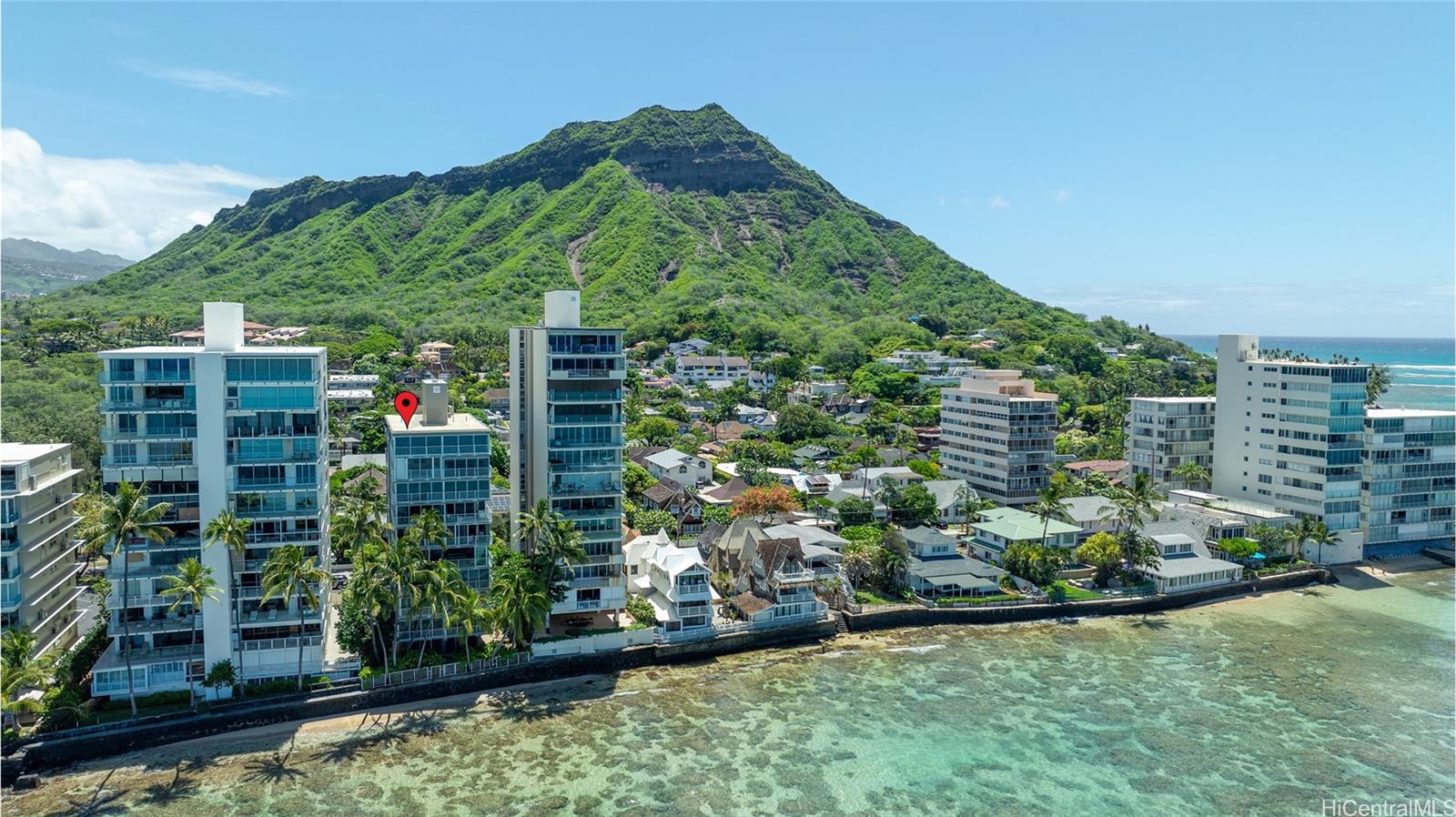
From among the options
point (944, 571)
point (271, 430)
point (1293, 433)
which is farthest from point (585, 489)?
point (1293, 433)

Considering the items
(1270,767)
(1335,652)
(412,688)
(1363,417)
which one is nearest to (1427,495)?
(1363,417)

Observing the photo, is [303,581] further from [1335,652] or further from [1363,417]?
[1363,417]

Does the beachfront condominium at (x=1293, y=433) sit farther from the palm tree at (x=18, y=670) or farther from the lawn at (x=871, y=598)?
the palm tree at (x=18, y=670)

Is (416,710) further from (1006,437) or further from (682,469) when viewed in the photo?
(1006,437)

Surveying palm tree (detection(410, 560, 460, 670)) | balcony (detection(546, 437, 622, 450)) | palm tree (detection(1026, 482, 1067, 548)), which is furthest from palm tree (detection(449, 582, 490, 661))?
palm tree (detection(1026, 482, 1067, 548))

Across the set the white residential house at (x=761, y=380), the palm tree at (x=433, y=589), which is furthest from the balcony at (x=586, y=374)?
the white residential house at (x=761, y=380)
